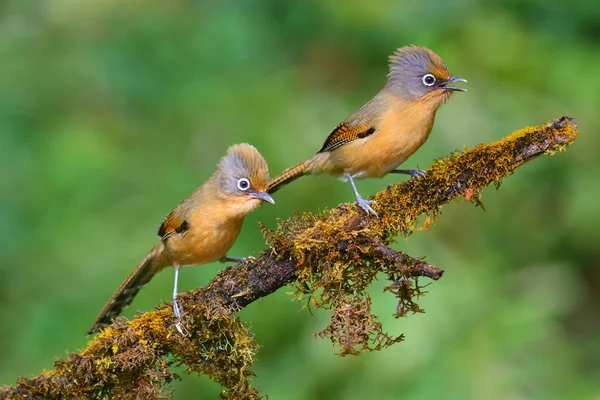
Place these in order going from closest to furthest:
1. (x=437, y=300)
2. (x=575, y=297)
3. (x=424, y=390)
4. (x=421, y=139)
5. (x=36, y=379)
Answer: (x=36, y=379)
(x=421, y=139)
(x=424, y=390)
(x=437, y=300)
(x=575, y=297)

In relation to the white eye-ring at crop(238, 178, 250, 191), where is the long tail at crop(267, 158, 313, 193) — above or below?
above

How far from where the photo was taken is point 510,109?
29.7ft

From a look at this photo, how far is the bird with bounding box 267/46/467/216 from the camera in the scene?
6.18 meters

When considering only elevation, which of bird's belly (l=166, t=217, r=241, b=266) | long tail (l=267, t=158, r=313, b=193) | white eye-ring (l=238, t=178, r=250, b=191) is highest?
long tail (l=267, t=158, r=313, b=193)

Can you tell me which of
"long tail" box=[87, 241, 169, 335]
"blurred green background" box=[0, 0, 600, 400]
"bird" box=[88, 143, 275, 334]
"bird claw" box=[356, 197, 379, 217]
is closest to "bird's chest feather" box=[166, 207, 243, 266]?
"bird" box=[88, 143, 275, 334]

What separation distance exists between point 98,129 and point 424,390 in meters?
5.07

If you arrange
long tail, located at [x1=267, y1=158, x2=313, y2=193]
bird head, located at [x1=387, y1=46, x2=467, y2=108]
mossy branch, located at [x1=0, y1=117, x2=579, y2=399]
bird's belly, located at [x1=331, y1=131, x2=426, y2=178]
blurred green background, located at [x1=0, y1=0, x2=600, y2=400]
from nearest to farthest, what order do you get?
mossy branch, located at [x1=0, y1=117, x2=579, y2=399]
bird's belly, located at [x1=331, y1=131, x2=426, y2=178]
bird head, located at [x1=387, y1=46, x2=467, y2=108]
long tail, located at [x1=267, y1=158, x2=313, y2=193]
blurred green background, located at [x1=0, y1=0, x2=600, y2=400]

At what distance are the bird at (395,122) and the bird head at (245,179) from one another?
2.24ft

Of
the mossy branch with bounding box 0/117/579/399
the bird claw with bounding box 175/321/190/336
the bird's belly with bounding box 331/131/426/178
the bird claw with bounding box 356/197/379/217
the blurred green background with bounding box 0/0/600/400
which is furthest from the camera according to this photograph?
the blurred green background with bounding box 0/0/600/400

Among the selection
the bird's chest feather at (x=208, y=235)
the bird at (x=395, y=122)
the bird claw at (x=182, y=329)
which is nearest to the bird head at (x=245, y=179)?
the bird's chest feather at (x=208, y=235)

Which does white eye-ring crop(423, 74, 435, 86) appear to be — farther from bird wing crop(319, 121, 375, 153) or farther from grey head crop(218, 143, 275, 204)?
grey head crop(218, 143, 275, 204)

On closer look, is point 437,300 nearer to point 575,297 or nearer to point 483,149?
point 483,149

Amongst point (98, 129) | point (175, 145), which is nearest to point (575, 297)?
point (175, 145)

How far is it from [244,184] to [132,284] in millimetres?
1304
